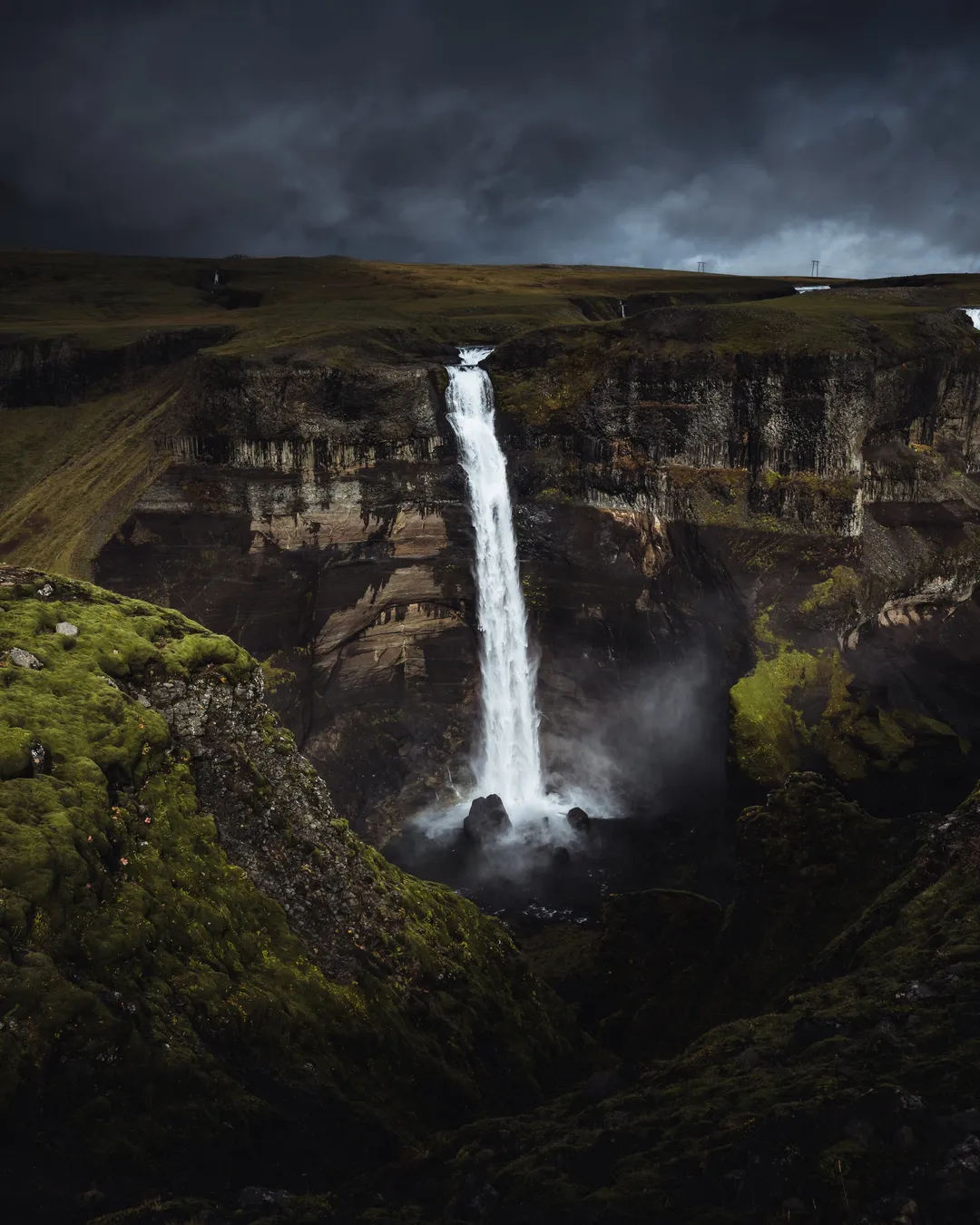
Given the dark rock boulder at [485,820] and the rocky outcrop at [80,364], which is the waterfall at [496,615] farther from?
the rocky outcrop at [80,364]

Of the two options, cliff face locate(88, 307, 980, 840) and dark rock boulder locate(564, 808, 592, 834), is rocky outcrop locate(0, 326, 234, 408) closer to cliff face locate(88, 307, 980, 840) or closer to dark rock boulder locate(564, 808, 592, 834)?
cliff face locate(88, 307, 980, 840)

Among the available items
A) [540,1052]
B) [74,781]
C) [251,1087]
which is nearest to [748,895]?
[540,1052]

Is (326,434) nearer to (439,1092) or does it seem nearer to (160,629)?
(160,629)

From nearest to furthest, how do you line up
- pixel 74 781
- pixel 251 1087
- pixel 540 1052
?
1. pixel 251 1087
2. pixel 74 781
3. pixel 540 1052

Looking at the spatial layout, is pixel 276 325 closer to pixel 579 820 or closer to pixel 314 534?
pixel 314 534

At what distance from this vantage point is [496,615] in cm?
4397

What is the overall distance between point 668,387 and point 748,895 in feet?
86.4

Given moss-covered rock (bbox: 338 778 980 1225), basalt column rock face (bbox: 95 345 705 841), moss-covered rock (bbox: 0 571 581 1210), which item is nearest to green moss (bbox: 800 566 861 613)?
basalt column rock face (bbox: 95 345 705 841)

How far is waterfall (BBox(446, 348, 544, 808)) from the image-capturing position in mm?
43375

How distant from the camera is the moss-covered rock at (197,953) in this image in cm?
923

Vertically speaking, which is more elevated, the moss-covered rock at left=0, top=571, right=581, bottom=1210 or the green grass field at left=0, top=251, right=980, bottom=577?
the green grass field at left=0, top=251, right=980, bottom=577

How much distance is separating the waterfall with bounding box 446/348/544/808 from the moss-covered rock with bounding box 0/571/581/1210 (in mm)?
26160

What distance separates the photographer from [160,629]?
15156mm

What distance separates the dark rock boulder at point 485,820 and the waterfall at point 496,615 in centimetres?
306
